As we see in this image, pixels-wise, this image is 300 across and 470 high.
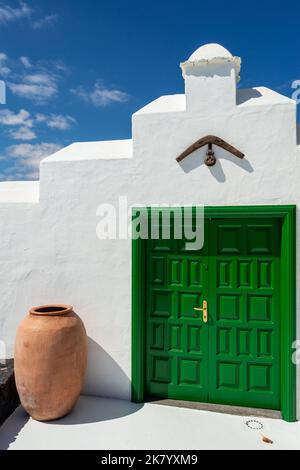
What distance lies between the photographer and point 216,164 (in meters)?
3.72

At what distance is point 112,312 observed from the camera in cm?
398

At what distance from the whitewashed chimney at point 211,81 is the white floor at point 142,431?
11.3ft

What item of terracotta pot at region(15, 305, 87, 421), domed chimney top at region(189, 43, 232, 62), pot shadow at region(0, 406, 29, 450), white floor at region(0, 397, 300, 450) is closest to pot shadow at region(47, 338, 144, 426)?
white floor at region(0, 397, 300, 450)

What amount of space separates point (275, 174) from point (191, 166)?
93 centimetres

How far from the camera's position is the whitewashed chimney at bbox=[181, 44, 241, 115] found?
375 cm

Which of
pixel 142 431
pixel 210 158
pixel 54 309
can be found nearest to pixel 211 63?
pixel 210 158

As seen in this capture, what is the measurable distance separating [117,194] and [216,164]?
123 cm

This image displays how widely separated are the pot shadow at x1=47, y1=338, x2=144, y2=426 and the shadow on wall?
7.99ft

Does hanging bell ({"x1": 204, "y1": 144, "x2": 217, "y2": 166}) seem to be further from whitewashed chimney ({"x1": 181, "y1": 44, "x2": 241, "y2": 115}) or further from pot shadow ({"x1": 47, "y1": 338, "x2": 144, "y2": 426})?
pot shadow ({"x1": 47, "y1": 338, "x2": 144, "y2": 426})

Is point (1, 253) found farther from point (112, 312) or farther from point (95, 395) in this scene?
point (95, 395)

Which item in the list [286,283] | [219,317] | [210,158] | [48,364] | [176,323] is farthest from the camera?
[176,323]

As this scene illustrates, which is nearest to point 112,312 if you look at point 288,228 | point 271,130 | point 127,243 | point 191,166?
point 127,243

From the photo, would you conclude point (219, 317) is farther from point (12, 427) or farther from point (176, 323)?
point (12, 427)
